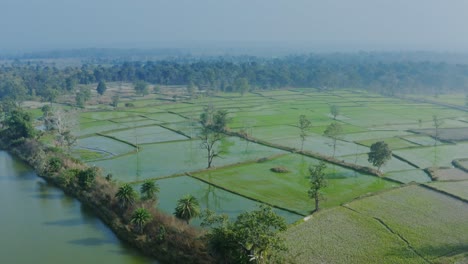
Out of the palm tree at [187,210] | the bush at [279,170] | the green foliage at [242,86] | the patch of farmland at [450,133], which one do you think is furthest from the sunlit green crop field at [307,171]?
the green foliage at [242,86]

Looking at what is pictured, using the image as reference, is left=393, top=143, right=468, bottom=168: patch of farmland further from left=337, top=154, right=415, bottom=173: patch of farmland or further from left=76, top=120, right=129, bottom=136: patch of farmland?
left=76, top=120, right=129, bottom=136: patch of farmland

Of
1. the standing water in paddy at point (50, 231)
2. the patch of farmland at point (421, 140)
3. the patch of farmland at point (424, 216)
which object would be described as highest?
the patch of farmland at point (421, 140)

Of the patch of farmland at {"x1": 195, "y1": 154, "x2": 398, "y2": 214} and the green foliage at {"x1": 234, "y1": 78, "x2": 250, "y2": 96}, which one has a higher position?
the green foliage at {"x1": 234, "y1": 78, "x2": 250, "y2": 96}

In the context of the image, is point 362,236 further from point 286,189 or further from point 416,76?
point 416,76

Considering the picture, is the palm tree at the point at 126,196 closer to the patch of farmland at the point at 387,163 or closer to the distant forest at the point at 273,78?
the patch of farmland at the point at 387,163

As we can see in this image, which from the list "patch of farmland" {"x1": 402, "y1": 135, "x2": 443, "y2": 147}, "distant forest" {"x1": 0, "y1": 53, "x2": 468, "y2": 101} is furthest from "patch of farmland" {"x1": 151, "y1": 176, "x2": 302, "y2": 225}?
"distant forest" {"x1": 0, "y1": 53, "x2": 468, "y2": 101}

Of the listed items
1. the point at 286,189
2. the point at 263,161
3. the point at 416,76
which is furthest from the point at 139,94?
the point at 416,76

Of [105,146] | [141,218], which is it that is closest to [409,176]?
[141,218]
